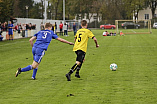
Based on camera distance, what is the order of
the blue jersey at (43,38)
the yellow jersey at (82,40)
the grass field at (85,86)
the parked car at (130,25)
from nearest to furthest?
the grass field at (85,86), the blue jersey at (43,38), the yellow jersey at (82,40), the parked car at (130,25)

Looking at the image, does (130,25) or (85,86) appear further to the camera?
(130,25)

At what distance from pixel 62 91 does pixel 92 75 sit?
3117 mm

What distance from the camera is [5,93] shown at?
9.37 meters

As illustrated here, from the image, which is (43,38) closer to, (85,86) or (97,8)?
(85,86)

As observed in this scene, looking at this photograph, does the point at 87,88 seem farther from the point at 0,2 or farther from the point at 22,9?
the point at 22,9

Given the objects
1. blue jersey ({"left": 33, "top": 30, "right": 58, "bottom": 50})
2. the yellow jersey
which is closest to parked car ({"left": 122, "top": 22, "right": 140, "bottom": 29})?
the yellow jersey

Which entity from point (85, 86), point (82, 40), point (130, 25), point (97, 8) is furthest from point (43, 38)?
point (97, 8)

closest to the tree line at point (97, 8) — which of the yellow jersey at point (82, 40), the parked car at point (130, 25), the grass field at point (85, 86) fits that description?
the parked car at point (130, 25)

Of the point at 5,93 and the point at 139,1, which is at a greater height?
the point at 139,1

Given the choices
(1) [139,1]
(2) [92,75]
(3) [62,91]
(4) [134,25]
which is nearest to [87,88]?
(3) [62,91]

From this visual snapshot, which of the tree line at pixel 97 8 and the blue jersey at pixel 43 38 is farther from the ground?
the tree line at pixel 97 8

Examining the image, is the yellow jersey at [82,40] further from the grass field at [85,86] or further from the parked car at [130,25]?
the parked car at [130,25]

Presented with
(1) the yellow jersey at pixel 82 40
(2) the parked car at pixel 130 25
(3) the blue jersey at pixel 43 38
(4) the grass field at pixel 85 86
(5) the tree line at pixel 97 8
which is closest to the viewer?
(4) the grass field at pixel 85 86

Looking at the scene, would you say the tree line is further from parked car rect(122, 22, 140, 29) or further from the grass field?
the grass field
